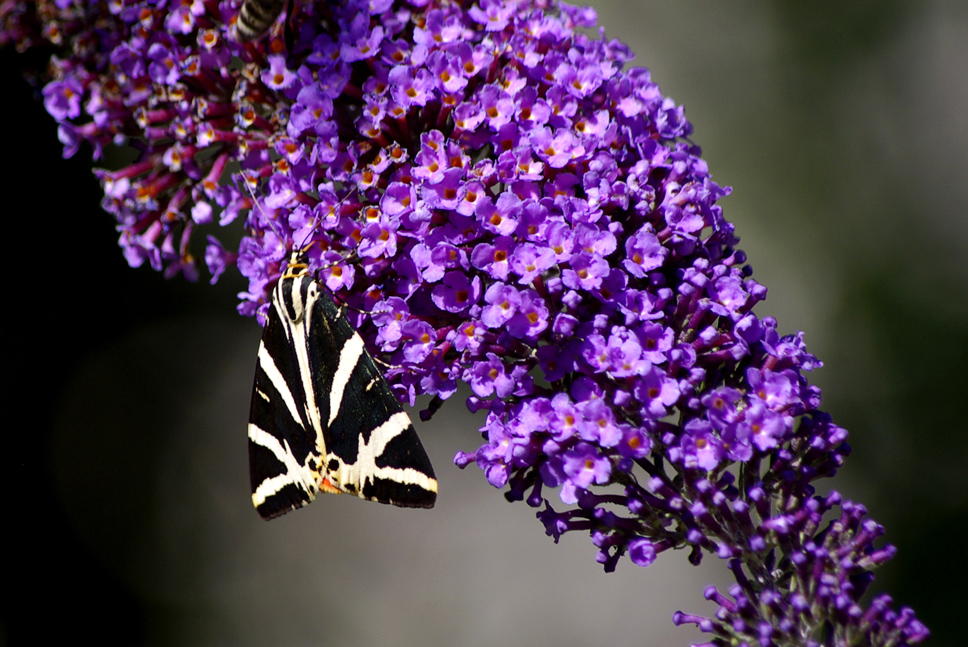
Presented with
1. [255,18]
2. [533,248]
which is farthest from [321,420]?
[255,18]

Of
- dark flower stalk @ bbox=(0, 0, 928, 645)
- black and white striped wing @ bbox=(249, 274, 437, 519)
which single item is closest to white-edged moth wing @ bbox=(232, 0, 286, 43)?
dark flower stalk @ bbox=(0, 0, 928, 645)

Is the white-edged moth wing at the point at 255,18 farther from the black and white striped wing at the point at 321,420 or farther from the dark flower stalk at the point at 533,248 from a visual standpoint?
the black and white striped wing at the point at 321,420

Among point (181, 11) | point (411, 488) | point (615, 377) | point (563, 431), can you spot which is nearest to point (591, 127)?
point (615, 377)

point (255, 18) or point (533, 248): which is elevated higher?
point (255, 18)

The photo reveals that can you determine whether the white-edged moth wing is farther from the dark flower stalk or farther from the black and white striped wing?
the black and white striped wing

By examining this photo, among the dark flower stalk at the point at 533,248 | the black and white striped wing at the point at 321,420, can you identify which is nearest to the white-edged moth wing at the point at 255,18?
the dark flower stalk at the point at 533,248

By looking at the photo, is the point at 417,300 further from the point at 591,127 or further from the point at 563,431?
the point at 591,127

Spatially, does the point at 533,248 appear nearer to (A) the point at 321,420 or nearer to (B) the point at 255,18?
(A) the point at 321,420
